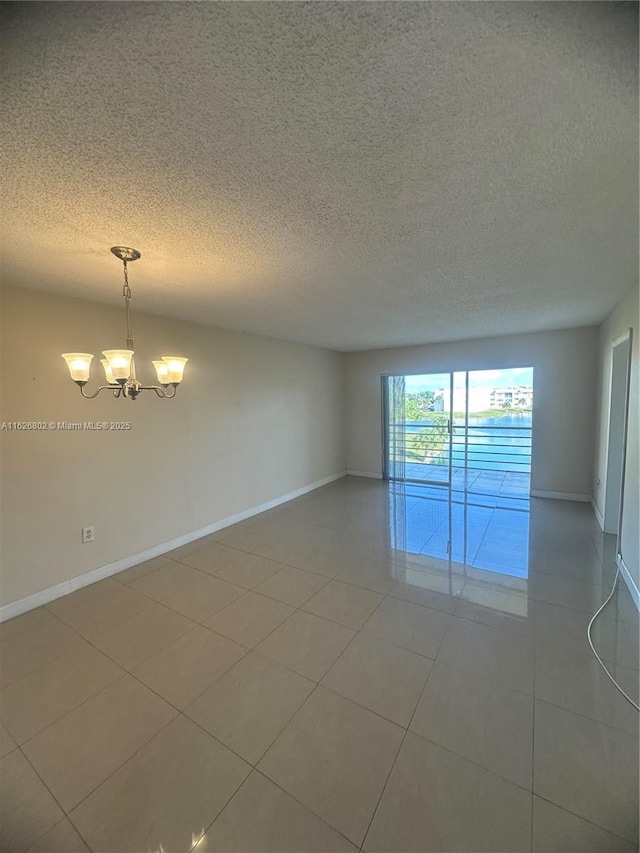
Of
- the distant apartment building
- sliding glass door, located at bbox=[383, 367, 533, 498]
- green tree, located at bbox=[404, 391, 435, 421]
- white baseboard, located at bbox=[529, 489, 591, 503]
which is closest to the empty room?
white baseboard, located at bbox=[529, 489, 591, 503]

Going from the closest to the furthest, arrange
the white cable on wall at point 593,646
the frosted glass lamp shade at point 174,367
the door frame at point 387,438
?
the white cable on wall at point 593,646 < the frosted glass lamp shade at point 174,367 < the door frame at point 387,438

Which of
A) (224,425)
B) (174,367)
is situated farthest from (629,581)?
(224,425)

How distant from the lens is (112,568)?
297 centimetres

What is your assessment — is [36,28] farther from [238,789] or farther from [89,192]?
[238,789]

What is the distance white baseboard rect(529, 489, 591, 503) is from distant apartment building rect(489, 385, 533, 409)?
1.23 m

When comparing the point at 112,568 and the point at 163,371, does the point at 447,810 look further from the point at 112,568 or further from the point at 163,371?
the point at 112,568

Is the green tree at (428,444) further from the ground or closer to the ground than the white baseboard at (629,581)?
further from the ground

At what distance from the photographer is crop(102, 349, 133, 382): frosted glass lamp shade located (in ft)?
5.84

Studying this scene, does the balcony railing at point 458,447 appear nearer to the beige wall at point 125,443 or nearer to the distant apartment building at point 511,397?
the distant apartment building at point 511,397

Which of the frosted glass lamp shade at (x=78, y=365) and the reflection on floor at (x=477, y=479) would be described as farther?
the reflection on floor at (x=477, y=479)

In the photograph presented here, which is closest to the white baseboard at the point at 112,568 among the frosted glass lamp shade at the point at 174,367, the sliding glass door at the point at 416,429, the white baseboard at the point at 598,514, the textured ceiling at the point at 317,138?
the frosted glass lamp shade at the point at 174,367

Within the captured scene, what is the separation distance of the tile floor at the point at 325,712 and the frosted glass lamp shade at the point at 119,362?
64.8 inches

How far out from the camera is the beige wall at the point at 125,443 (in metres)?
2.44

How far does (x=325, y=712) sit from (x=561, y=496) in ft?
14.6
